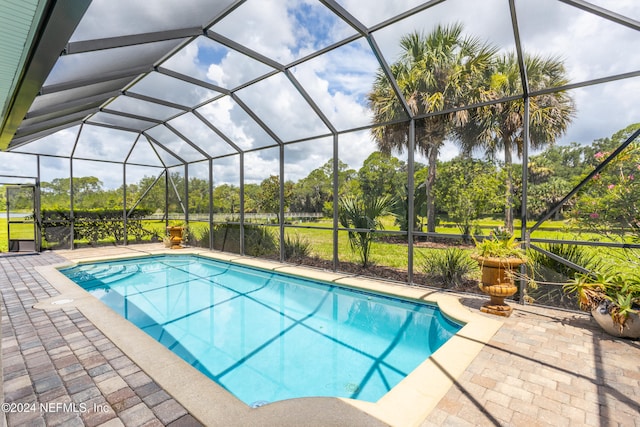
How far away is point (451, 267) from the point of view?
6086 mm

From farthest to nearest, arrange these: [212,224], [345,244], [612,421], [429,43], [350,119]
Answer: [212,224], [345,244], [350,119], [429,43], [612,421]

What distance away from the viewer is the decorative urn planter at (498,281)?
4387 millimetres

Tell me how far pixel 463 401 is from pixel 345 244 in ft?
18.5

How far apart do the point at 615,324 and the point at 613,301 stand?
27 centimetres

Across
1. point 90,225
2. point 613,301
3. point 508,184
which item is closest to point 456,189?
point 508,184

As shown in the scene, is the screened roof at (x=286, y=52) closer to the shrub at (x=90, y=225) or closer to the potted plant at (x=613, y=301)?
the potted plant at (x=613, y=301)

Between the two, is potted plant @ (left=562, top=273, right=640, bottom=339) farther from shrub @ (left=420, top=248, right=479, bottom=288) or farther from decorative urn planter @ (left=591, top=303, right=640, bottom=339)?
shrub @ (left=420, top=248, right=479, bottom=288)

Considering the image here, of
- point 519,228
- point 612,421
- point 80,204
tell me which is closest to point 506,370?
point 612,421

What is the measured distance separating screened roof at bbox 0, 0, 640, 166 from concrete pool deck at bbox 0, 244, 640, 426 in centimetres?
282

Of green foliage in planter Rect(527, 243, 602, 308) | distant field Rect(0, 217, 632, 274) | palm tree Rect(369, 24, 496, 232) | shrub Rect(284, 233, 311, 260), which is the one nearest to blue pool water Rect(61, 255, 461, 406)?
shrub Rect(284, 233, 311, 260)

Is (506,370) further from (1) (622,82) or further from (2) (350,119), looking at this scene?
(2) (350,119)

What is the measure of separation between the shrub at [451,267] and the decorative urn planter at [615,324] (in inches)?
86.0

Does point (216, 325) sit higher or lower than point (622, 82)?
lower

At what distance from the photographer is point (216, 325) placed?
491cm
